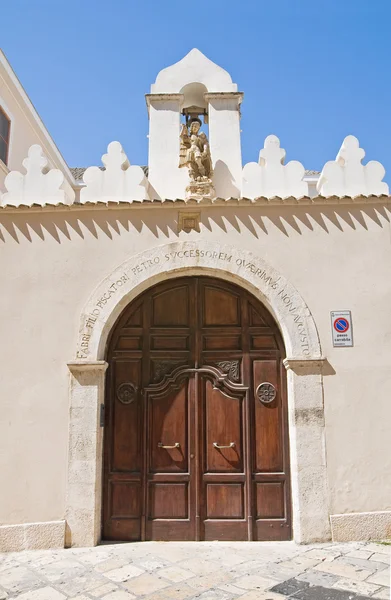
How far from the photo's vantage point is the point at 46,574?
159 inches

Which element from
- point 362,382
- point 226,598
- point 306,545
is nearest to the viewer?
point 226,598

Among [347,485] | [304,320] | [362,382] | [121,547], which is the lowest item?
[121,547]

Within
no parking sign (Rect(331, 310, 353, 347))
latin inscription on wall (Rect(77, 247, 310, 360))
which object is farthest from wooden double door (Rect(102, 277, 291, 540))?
no parking sign (Rect(331, 310, 353, 347))

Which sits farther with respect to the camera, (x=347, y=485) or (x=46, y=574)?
(x=347, y=485)

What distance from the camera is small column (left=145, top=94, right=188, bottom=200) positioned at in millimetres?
5891

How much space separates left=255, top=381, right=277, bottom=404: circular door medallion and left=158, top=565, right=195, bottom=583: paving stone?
1.80 metres

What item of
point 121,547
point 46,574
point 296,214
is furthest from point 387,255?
point 46,574

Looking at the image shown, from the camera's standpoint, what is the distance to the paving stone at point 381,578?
3.64 metres

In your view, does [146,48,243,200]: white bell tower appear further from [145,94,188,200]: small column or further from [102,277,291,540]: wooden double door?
[102,277,291,540]: wooden double door

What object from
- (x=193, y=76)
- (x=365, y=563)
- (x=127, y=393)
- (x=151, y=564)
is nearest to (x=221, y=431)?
(x=127, y=393)

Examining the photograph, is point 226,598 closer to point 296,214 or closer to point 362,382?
point 362,382

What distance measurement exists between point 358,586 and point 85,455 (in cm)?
268

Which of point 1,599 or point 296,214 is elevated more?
point 296,214

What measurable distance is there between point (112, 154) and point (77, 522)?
3.95 meters
